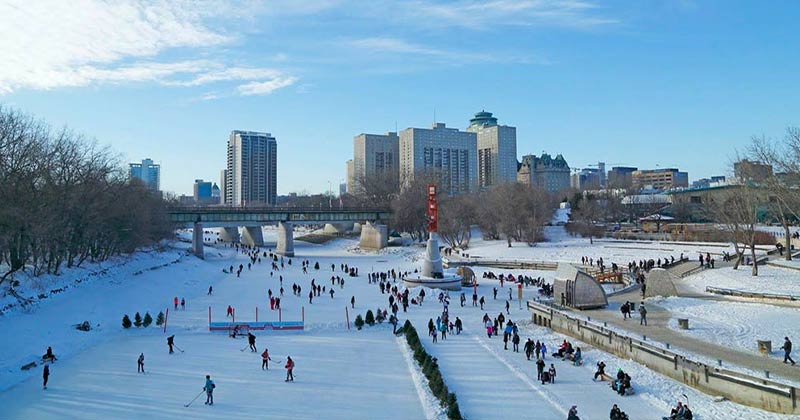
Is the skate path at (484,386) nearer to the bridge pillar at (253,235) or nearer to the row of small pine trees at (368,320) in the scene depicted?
the row of small pine trees at (368,320)

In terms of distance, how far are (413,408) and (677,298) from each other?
814 inches

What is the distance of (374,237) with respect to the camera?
92312 millimetres

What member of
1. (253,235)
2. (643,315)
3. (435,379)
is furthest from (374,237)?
(435,379)

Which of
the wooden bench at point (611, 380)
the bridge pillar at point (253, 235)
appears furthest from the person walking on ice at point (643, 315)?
the bridge pillar at point (253, 235)

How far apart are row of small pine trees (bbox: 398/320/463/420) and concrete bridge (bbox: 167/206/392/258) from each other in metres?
59.2

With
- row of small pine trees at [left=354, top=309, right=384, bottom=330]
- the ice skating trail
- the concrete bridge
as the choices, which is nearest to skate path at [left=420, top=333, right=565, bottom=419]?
the ice skating trail

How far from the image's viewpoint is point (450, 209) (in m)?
83.8

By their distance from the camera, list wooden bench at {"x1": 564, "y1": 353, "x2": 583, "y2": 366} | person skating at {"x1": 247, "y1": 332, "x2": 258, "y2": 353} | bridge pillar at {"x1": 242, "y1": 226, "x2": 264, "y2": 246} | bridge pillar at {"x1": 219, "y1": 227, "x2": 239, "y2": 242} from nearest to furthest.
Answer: wooden bench at {"x1": 564, "y1": 353, "x2": 583, "y2": 366}
person skating at {"x1": 247, "y1": 332, "x2": 258, "y2": 353}
bridge pillar at {"x1": 242, "y1": 226, "x2": 264, "y2": 246}
bridge pillar at {"x1": 219, "y1": 227, "x2": 239, "y2": 242}

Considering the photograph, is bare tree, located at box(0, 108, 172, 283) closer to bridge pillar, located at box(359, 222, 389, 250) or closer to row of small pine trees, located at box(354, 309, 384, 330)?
row of small pine trees, located at box(354, 309, 384, 330)

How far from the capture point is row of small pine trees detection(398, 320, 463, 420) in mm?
17078

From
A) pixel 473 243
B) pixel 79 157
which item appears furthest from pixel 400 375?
pixel 473 243

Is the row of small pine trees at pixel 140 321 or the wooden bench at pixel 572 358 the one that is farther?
the row of small pine trees at pixel 140 321

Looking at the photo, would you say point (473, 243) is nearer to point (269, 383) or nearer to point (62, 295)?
point (62, 295)

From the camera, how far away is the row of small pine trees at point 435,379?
56.0 ft
